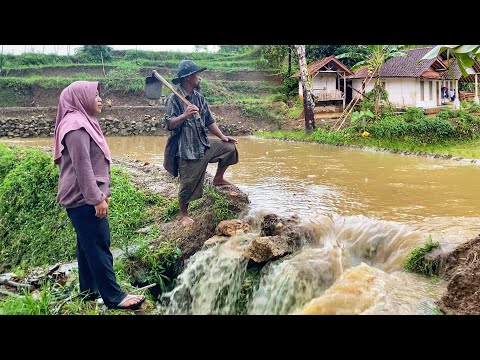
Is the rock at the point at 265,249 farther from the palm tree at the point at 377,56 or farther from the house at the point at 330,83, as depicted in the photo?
the house at the point at 330,83

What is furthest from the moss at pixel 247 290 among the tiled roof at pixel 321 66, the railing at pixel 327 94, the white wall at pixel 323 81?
the white wall at pixel 323 81

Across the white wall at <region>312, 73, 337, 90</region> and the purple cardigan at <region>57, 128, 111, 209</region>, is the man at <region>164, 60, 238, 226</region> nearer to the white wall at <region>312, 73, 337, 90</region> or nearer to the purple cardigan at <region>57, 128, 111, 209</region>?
the purple cardigan at <region>57, 128, 111, 209</region>

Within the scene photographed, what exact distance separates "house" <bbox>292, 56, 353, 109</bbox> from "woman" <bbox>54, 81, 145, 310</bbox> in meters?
15.0

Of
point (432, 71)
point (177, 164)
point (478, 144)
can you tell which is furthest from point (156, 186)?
point (432, 71)

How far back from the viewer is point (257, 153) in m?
11.0

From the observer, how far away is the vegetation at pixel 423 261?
3.47 m

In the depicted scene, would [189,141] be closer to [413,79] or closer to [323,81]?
[413,79]

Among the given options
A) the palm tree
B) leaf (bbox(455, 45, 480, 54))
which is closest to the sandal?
leaf (bbox(455, 45, 480, 54))

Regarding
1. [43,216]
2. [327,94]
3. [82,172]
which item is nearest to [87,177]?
[82,172]

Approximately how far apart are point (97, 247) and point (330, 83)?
16.4 meters

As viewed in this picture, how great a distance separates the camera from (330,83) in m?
18.2

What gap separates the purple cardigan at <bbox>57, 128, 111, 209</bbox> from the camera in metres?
2.70

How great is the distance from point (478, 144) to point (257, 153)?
4.95m

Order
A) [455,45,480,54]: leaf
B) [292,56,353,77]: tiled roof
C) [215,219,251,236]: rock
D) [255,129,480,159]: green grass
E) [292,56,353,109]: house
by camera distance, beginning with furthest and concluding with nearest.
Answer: [292,56,353,109]: house < [292,56,353,77]: tiled roof < [255,129,480,159]: green grass < [215,219,251,236]: rock < [455,45,480,54]: leaf
